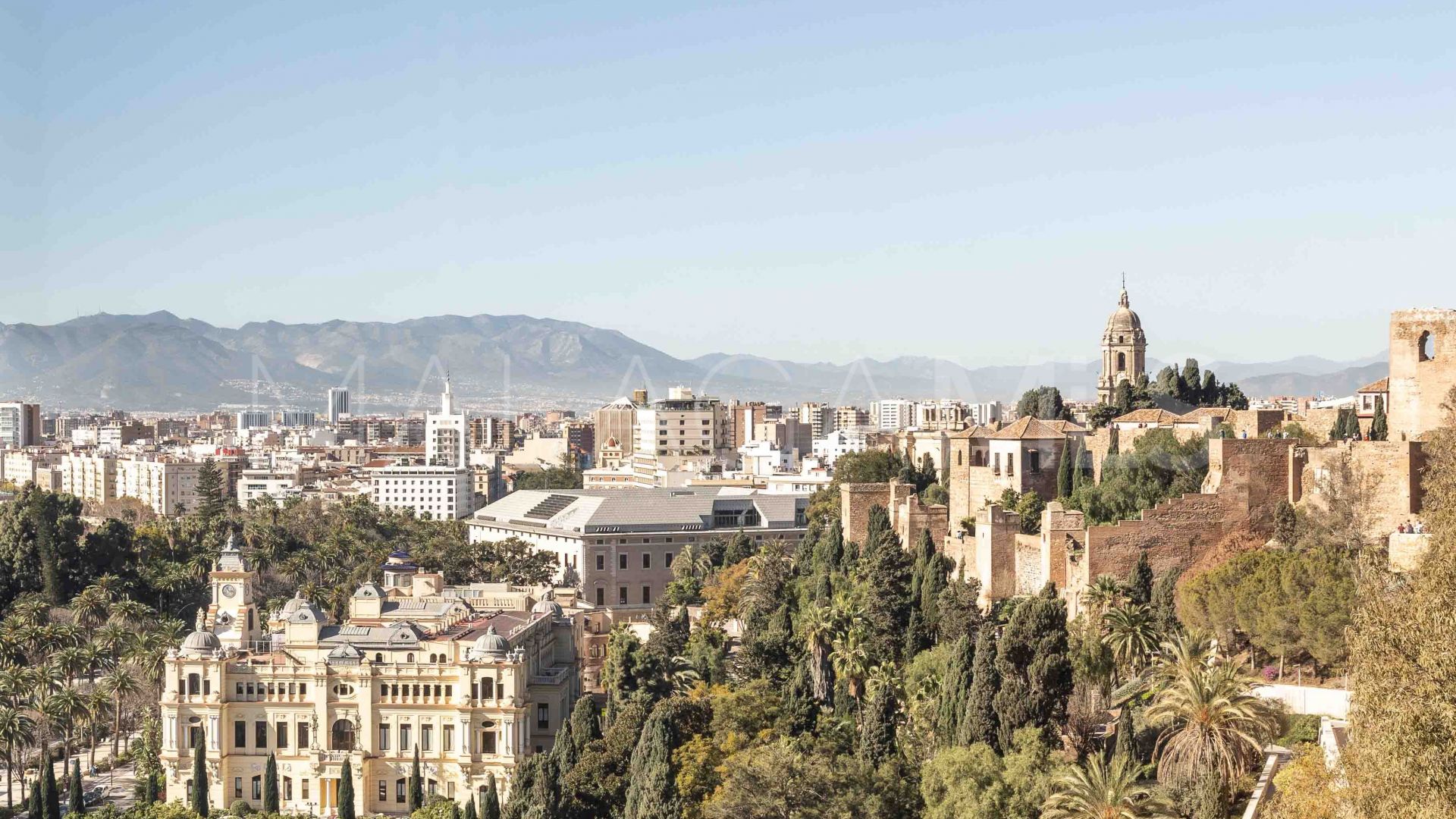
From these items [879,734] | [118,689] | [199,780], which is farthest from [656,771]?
[118,689]

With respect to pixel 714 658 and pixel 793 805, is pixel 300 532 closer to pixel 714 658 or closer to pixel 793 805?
pixel 714 658

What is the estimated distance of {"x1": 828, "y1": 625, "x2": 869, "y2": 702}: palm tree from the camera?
3369 cm

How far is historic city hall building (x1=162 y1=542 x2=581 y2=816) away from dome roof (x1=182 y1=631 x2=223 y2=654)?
36mm

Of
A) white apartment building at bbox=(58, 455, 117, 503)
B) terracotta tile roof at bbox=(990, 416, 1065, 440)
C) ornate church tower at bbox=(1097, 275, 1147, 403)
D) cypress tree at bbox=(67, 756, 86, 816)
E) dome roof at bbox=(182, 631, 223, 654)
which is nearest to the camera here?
cypress tree at bbox=(67, 756, 86, 816)

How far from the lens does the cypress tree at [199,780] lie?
38.9m

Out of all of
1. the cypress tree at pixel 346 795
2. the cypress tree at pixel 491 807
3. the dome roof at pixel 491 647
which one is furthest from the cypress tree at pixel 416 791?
the cypress tree at pixel 491 807

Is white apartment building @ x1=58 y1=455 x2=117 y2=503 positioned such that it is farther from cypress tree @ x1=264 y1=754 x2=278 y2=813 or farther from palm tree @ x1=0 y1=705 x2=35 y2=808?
cypress tree @ x1=264 y1=754 x2=278 y2=813

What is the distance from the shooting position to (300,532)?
235 ft

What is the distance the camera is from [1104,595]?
1151 inches

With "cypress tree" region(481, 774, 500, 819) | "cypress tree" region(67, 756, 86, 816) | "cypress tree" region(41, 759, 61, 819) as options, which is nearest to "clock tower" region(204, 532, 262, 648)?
"cypress tree" region(67, 756, 86, 816)

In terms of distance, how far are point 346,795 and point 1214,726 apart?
22.0 metres

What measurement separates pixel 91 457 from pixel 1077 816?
367 ft

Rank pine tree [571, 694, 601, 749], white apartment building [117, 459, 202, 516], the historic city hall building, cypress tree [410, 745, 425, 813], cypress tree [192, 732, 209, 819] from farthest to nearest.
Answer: white apartment building [117, 459, 202, 516]
the historic city hall building
cypress tree [410, 745, 425, 813]
cypress tree [192, 732, 209, 819]
pine tree [571, 694, 601, 749]

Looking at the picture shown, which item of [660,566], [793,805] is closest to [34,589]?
[660,566]
